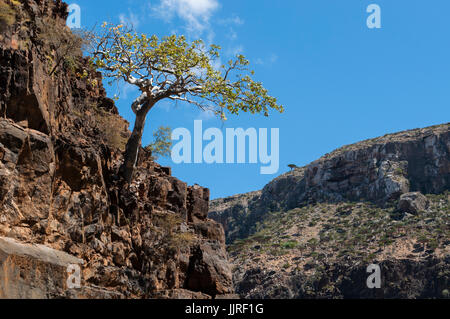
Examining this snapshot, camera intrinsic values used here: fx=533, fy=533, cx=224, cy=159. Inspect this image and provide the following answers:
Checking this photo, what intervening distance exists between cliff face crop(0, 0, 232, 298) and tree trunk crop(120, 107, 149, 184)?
30cm

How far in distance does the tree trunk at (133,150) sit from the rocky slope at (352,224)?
51.3 m

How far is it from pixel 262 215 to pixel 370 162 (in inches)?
905

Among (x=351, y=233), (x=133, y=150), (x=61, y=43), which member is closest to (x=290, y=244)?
(x=351, y=233)

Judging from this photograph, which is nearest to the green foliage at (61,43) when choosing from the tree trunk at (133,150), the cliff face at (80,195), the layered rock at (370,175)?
the cliff face at (80,195)

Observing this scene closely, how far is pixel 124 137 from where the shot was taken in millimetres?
17516

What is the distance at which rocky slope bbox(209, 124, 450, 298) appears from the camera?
6341cm

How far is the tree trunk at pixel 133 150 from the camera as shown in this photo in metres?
15.3

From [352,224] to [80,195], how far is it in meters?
70.4

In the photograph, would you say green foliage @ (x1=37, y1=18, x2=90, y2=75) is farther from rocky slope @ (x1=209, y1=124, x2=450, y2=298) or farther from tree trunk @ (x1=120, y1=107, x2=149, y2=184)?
rocky slope @ (x1=209, y1=124, x2=450, y2=298)

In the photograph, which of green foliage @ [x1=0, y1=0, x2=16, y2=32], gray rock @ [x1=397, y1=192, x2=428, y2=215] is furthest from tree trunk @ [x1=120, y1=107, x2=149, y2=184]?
gray rock @ [x1=397, y1=192, x2=428, y2=215]

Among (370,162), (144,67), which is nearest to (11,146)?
(144,67)

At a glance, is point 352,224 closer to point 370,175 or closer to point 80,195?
point 370,175
